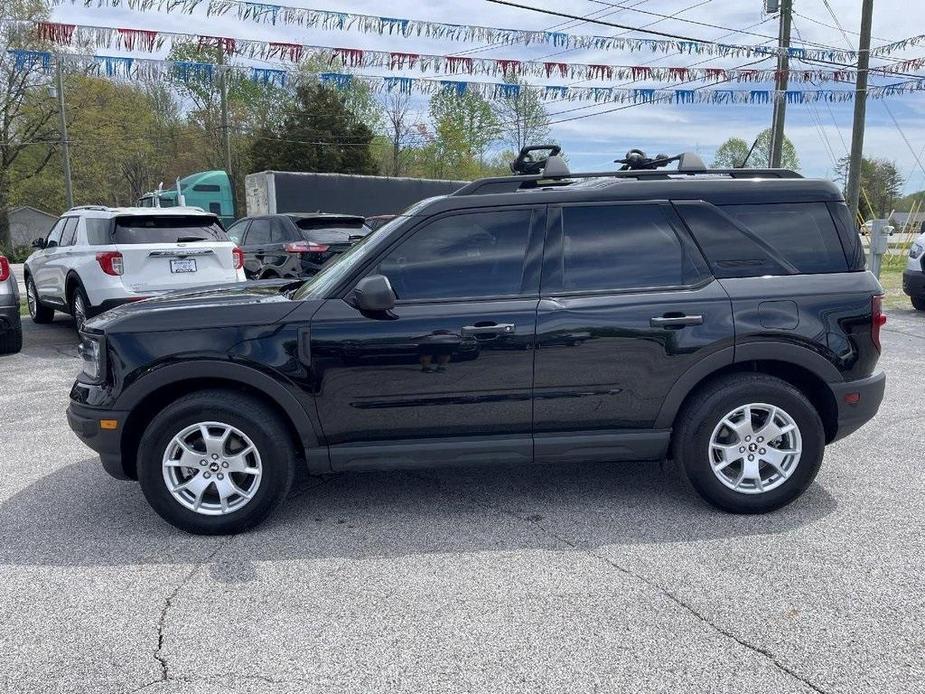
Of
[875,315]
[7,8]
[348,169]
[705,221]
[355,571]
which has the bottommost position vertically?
[355,571]

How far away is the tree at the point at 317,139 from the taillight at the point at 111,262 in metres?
33.3

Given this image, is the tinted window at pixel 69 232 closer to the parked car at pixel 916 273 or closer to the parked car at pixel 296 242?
the parked car at pixel 296 242

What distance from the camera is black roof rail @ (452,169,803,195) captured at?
4.25 m

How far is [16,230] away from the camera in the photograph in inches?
2160

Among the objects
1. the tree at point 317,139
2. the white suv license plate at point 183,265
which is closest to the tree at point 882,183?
the tree at point 317,139

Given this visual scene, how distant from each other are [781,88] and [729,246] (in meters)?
13.9

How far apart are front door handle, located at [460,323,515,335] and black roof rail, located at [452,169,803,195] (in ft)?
2.64

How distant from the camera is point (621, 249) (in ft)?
13.3

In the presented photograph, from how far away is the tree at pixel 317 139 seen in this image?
40688mm

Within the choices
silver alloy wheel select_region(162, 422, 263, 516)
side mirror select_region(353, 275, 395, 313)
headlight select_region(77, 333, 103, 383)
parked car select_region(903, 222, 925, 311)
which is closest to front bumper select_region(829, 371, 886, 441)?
side mirror select_region(353, 275, 395, 313)

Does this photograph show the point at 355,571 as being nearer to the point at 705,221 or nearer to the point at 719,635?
the point at 719,635

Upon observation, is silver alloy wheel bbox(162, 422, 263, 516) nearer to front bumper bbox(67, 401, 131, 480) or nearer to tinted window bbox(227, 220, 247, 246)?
front bumper bbox(67, 401, 131, 480)

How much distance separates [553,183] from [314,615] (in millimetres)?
2676

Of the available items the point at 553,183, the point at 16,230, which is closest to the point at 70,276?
the point at 553,183
